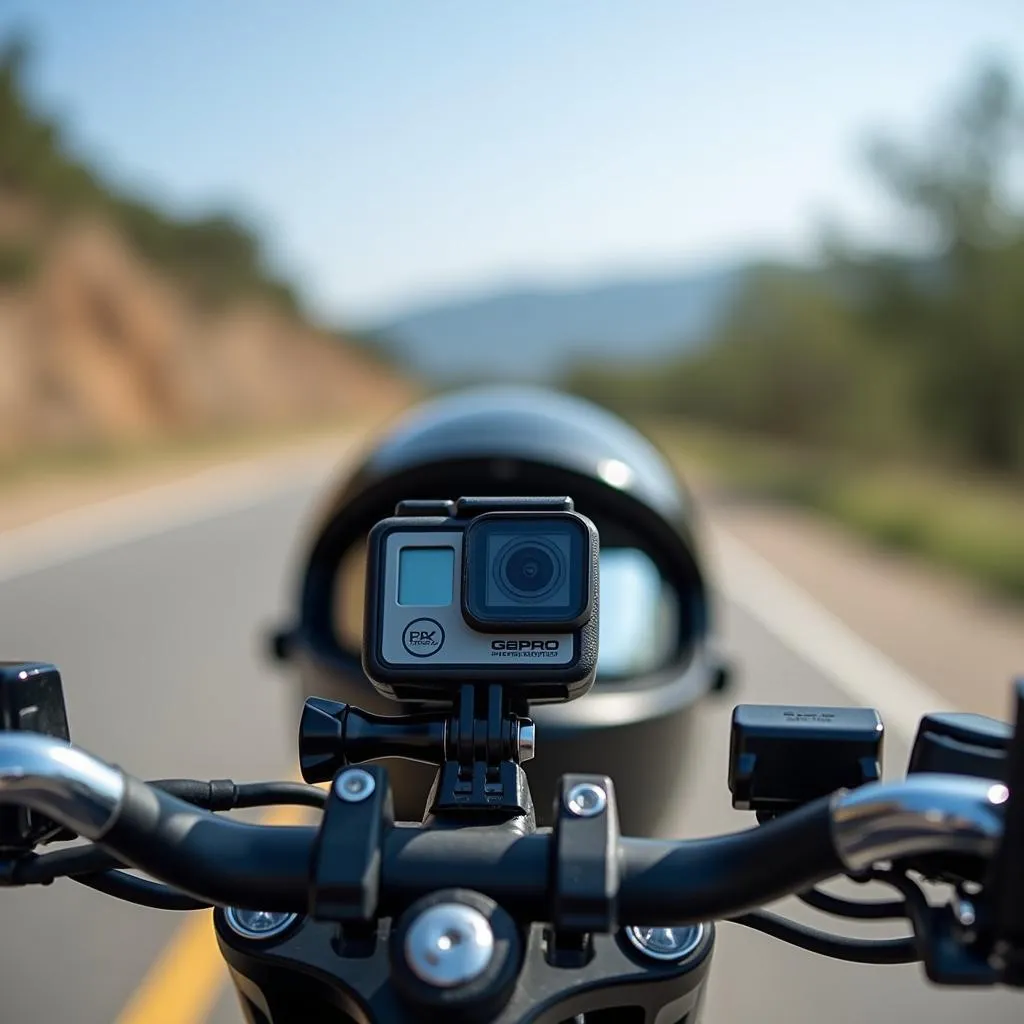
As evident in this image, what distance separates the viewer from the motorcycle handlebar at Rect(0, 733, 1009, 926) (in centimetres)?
122

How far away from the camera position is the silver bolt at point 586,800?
50.4 inches

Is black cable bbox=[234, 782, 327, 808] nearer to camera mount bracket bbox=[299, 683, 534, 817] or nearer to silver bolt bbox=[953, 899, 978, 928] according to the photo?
camera mount bracket bbox=[299, 683, 534, 817]

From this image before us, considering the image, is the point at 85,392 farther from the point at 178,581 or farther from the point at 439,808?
the point at 439,808

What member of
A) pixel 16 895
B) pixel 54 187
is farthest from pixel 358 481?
pixel 54 187

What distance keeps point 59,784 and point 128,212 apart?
5721 cm

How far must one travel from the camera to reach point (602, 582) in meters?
3.03

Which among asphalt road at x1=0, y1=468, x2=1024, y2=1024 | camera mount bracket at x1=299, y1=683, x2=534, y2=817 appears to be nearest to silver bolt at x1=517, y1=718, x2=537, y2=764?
camera mount bracket at x1=299, y1=683, x2=534, y2=817

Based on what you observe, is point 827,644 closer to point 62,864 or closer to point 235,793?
point 235,793

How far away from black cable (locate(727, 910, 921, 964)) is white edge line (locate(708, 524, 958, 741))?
14.1ft

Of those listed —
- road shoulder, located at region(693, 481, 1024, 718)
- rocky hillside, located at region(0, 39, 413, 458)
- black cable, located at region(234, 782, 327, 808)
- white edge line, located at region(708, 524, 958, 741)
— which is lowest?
road shoulder, located at region(693, 481, 1024, 718)

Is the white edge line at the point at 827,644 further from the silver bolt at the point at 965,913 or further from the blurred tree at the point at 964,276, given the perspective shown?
the blurred tree at the point at 964,276

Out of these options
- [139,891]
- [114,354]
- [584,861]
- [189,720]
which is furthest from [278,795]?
[114,354]

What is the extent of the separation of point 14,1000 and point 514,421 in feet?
8.47

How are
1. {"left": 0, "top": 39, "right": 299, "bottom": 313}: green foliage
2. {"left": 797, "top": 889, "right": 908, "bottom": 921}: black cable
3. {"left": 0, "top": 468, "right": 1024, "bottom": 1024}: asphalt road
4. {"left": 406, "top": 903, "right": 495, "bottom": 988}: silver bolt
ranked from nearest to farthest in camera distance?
{"left": 406, "top": 903, "right": 495, "bottom": 988}: silver bolt, {"left": 797, "top": 889, "right": 908, "bottom": 921}: black cable, {"left": 0, "top": 468, "right": 1024, "bottom": 1024}: asphalt road, {"left": 0, "top": 39, "right": 299, "bottom": 313}: green foliage
